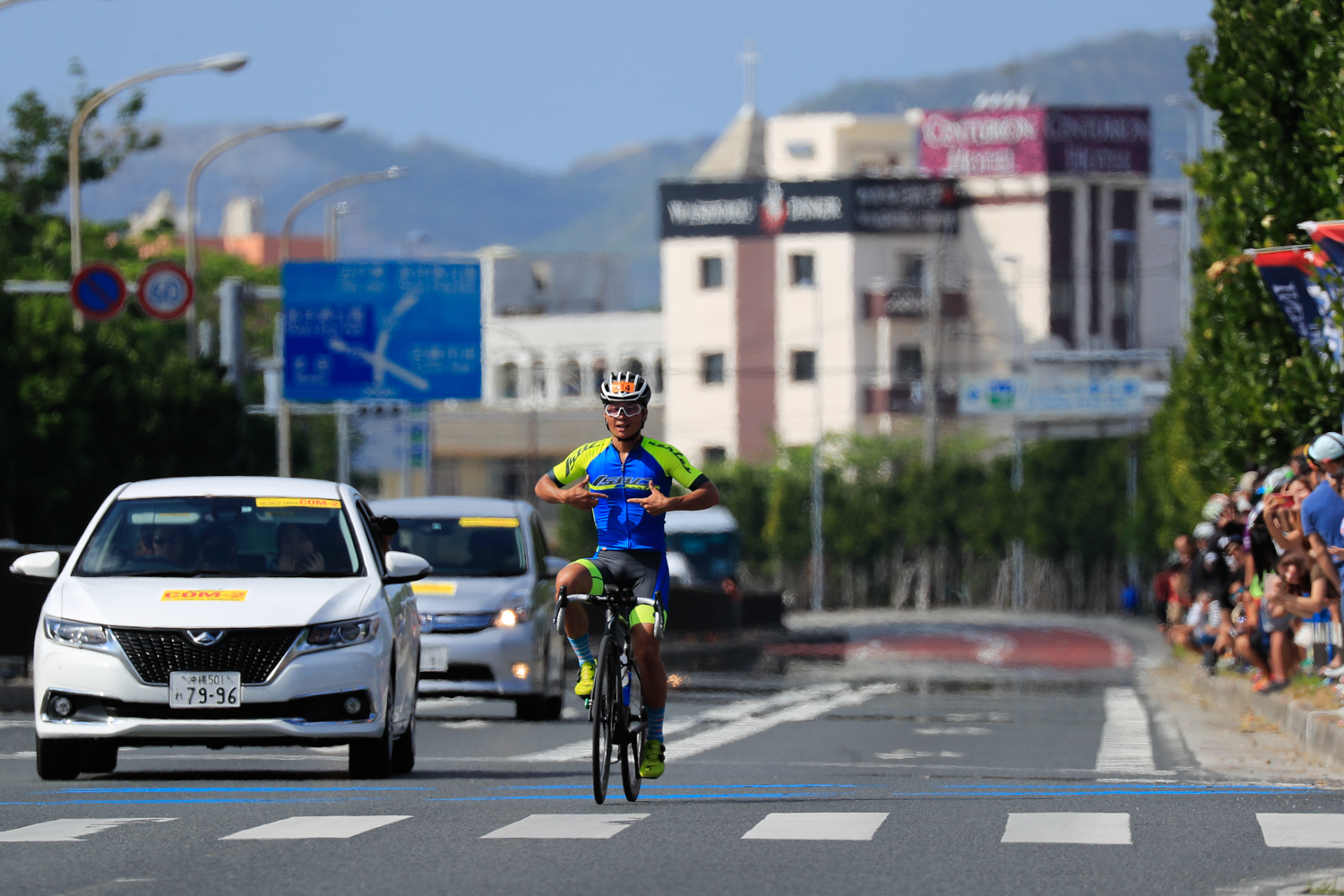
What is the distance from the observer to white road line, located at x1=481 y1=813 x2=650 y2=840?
10695 mm

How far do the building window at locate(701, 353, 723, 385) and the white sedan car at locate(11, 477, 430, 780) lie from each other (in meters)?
86.7

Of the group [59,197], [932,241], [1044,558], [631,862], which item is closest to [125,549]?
[631,862]

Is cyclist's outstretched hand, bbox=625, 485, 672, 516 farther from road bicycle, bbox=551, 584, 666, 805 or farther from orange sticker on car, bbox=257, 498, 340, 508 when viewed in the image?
orange sticker on car, bbox=257, 498, 340, 508

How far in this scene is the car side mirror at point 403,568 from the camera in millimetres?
13977

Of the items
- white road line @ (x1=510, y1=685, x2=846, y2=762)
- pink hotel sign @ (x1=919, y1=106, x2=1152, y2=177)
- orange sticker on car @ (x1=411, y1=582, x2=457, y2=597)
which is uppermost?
pink hotel sign @ (x1=919, y1=106, x2=1152, y2=177)

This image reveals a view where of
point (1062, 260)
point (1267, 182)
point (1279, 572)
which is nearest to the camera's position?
point (1279, 572)

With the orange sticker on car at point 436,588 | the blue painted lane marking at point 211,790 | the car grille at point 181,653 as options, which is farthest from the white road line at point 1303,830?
the orange sticker on car at point 436,588

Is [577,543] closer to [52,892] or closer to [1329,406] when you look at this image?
[1329,406]

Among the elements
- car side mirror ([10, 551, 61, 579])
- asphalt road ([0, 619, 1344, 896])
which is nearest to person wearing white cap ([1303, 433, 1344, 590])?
asphalt road ([0, 619, 1344, 896])

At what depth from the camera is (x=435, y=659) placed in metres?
20.6

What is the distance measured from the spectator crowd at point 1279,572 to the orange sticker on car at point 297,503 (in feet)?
23.1

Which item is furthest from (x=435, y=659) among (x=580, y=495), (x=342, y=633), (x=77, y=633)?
(x=580, y=495)

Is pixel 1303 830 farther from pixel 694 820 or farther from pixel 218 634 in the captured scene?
pixel 218 634

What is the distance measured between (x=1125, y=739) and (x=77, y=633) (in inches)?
349
